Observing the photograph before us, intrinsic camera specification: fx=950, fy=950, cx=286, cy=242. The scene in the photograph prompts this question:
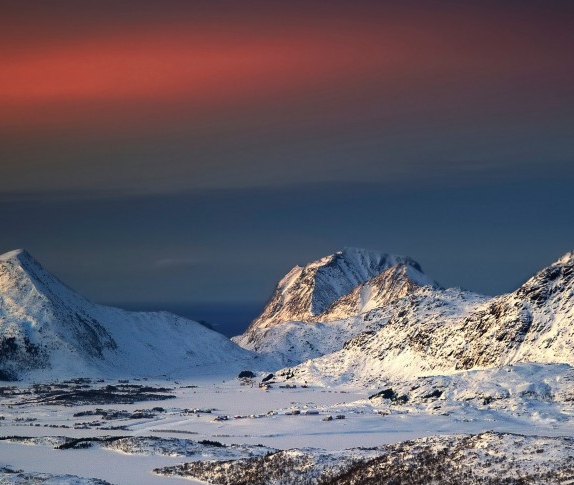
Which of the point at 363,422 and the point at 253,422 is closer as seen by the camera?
the point at 363,422

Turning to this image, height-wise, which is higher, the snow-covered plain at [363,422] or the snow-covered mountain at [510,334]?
the snow-covered mountain at [510,334]

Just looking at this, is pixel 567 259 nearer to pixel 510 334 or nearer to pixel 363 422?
pixel 510 334

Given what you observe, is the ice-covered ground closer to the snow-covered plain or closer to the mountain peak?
the snow-covered plain

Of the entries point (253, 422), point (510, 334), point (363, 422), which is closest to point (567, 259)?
point (510, 334)

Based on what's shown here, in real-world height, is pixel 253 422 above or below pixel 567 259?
below

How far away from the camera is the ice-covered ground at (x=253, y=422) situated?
90.9m

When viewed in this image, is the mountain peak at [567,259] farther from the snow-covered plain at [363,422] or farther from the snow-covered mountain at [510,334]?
the snow-covered plain at [363,422]

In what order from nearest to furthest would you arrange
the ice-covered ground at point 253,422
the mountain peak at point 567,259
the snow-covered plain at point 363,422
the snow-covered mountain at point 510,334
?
the snow-covered plain at point 363,422
the ice-covered ground at point 253,422
the snow-covered mountain at point 510,334
the mountain peak at point 567,259

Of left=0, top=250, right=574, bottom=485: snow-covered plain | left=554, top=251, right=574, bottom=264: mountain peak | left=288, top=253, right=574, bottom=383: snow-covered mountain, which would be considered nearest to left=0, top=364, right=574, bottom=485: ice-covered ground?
left=0, top=250, right=574, bottom=485: snow-covered plain

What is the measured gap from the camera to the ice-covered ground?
90.9 meters

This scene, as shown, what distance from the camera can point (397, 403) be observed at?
138 metres

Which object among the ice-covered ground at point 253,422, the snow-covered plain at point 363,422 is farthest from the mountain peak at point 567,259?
the ice-covered ground at point 253,422

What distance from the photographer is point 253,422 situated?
125188 millimetres

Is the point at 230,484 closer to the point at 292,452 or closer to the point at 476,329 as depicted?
the point at 292,452
